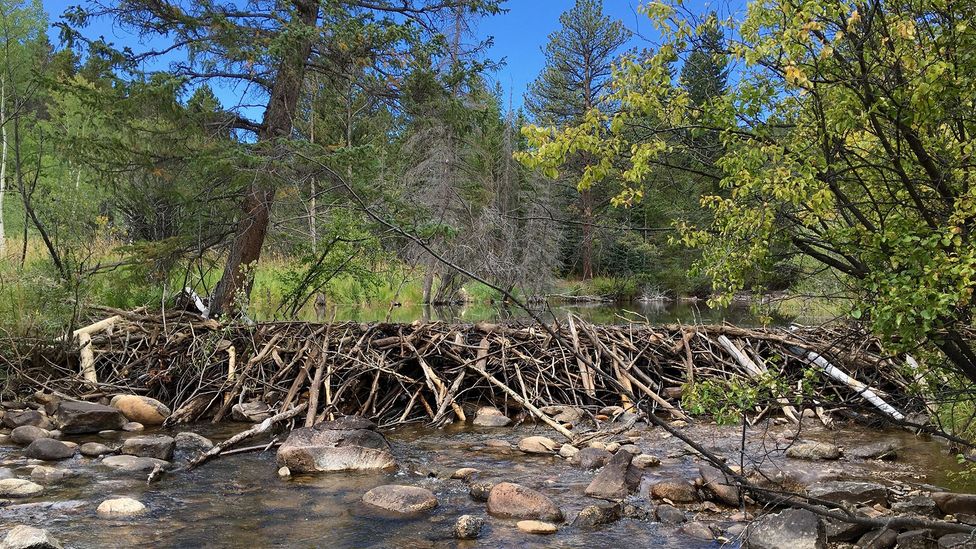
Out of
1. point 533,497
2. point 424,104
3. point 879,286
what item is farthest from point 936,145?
point 424,104

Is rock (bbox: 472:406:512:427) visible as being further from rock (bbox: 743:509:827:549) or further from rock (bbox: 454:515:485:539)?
rock (bbox: 743:509:827:549)

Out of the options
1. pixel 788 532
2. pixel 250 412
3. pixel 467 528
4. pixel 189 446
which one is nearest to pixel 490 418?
pixel 250 412

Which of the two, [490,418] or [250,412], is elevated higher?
[250,412]

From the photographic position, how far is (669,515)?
4.73 metres

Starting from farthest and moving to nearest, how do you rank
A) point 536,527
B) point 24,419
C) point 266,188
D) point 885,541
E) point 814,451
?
point 266,188, point 24,419, point 814,451, point 536,527, point 885,541

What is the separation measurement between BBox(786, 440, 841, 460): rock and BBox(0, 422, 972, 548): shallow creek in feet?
0.41

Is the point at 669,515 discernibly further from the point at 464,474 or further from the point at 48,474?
the point at 48,474

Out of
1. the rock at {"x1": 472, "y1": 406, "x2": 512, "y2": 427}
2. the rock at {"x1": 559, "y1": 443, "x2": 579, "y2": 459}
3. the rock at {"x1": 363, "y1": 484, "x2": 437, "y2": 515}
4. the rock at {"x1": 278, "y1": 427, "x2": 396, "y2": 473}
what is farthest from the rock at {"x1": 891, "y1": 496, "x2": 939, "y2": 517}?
the rock at {"x1": 472, "y1": 406, "x2": 512, "y2": 427}

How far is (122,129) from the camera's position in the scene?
36.6ft

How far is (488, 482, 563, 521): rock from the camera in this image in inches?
185

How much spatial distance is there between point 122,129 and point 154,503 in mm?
8411

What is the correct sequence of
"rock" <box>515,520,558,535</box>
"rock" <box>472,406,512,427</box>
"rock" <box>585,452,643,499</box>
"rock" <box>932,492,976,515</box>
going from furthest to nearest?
"rock" <box>472,406,512,427</box>, "rock" <box>585,452,643,499</box>, "rock" <box>515,520,558,535</box>, "rock" <box>932,492,976,515</box>

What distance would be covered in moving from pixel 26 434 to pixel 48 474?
4.64 feet

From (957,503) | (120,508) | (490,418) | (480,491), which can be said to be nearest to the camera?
(957,503)
